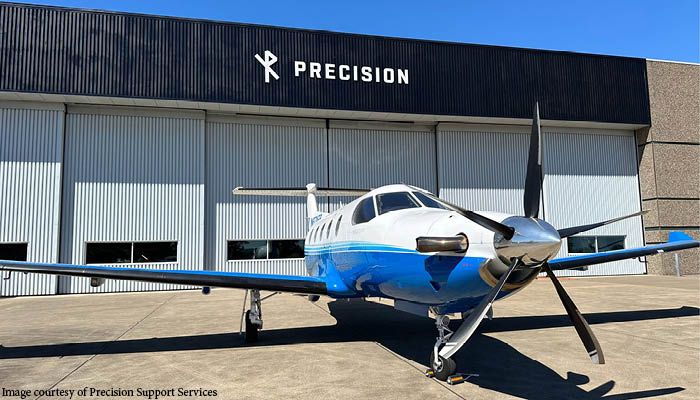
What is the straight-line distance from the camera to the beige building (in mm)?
25203

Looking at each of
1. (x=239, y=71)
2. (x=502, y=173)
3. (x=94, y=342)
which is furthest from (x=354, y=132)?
(x=94, y=342)

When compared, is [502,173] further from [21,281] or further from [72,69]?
[21,281]

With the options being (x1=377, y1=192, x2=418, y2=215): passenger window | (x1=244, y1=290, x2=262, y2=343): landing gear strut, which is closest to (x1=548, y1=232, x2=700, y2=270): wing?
(x1=377, y1=192, x2=418, y2=215): passenger window

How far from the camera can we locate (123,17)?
20.0 m

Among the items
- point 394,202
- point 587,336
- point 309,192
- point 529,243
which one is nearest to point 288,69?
point 309,192

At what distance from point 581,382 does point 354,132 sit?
1949 centimetres

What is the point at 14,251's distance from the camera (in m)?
19.2

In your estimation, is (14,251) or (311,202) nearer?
(311,202)

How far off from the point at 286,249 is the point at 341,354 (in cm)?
1513

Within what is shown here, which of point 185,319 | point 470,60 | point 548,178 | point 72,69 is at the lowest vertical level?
point 185,319

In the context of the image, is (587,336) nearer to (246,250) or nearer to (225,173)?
(246,250)

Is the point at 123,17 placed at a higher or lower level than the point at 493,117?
higher

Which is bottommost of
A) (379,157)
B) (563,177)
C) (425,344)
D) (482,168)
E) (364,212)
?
(425,344)

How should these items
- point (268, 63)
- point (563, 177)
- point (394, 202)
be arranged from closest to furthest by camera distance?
point (394, 202) < point (268, 63) < point (563, 177)
